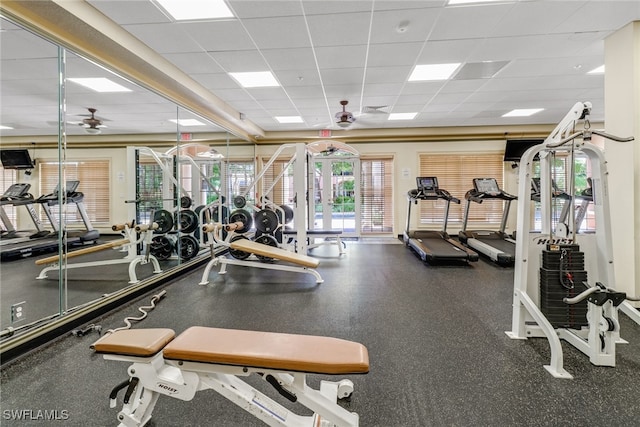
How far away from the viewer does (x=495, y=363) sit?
198 cm

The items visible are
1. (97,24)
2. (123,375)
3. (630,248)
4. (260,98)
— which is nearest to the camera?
(123,375)

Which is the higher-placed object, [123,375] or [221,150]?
[221,150]

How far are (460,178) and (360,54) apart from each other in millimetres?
5134

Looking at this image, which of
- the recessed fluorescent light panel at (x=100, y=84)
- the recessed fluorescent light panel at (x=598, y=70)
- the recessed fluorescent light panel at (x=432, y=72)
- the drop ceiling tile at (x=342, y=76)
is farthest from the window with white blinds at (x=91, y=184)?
the recessed fluorescent light panel at (x=598, y=70)

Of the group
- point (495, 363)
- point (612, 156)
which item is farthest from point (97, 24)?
point (612, 156)

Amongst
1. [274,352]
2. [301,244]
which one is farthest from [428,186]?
[274,352]

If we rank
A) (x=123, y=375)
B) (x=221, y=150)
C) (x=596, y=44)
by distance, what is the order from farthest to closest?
(x=221, y=150), (x=596, y=44), (x=123, y=375)

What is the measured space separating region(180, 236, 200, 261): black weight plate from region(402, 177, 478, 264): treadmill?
3.80 m

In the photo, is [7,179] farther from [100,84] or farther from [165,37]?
[165,37]

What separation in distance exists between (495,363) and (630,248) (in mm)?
2097

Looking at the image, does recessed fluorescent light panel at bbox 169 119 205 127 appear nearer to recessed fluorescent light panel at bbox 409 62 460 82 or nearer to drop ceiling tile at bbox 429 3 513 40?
recessed fluorescent light panel at bbox 409 62 460 82

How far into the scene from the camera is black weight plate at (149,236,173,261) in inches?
173

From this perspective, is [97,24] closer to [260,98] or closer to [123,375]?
[260,98]

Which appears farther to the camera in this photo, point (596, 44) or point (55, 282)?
point (55, 282)
